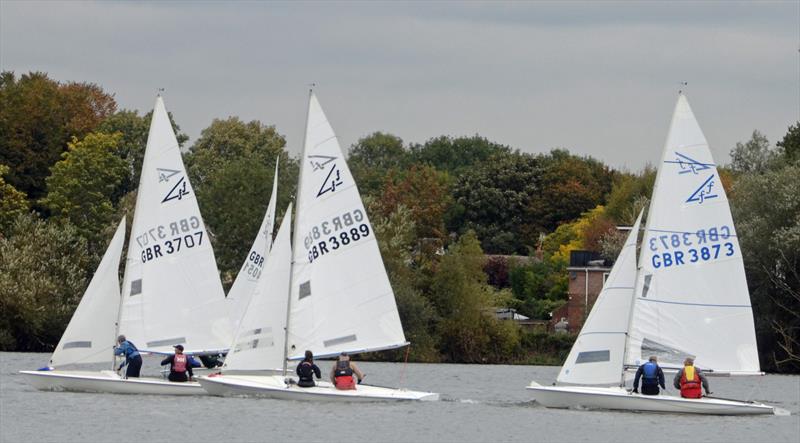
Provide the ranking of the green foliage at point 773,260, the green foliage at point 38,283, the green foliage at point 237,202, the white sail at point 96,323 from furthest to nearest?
1. the green foliage at point 237,202
2. the green foliage at point 38,283
3. the green foliage at point 773,260
4. the white sail at point 96,323

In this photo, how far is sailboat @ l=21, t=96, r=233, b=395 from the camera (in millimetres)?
39781

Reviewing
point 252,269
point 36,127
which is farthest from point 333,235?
point 36,127

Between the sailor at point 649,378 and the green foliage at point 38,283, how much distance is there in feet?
112

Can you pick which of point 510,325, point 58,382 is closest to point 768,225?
point 510,325

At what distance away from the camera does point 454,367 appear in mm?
64062

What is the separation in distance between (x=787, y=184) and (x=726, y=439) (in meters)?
27.8

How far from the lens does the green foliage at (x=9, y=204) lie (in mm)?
75625

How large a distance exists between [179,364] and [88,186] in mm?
38303

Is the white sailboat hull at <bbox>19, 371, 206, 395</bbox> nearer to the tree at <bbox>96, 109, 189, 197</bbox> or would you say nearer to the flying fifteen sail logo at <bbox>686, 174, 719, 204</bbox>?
the flying fifteen sail logo at <bbox>686, 174, 719, 204</bbox>

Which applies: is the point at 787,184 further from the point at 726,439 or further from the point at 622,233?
the point at 726,439

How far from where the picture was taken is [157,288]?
1593 inches

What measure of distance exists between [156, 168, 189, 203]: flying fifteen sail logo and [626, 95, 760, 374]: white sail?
10.9 m

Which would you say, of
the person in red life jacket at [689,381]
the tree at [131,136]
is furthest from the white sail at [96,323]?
the tree at [131,136]

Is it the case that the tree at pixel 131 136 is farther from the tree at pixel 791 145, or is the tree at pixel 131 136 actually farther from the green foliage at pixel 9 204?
the tree at pixel 791 145
